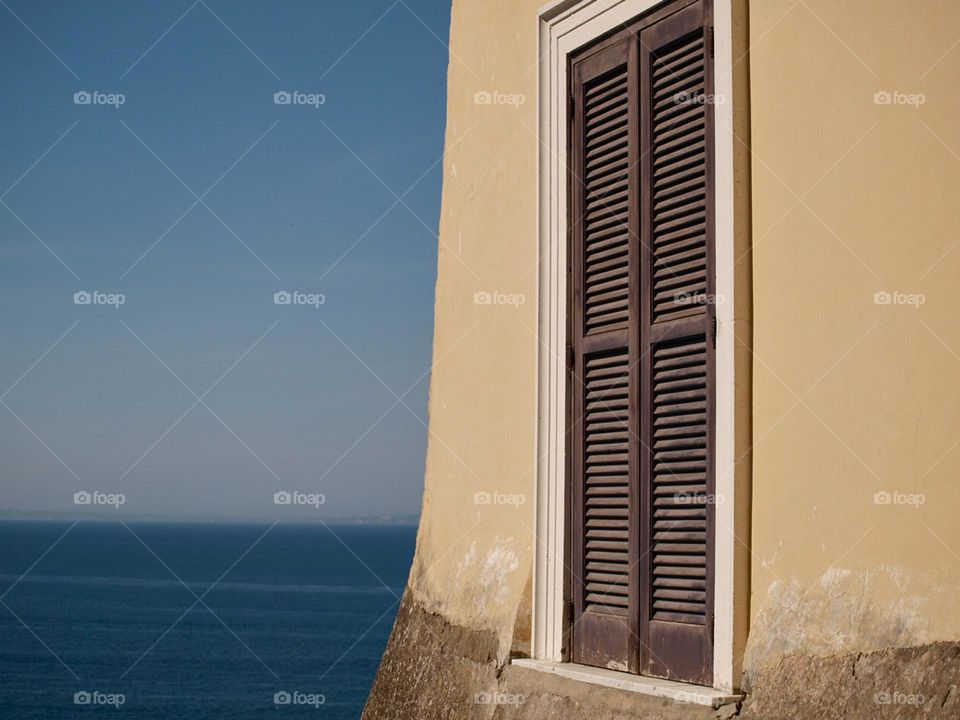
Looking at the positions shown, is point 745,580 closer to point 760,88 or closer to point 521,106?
point 760,88

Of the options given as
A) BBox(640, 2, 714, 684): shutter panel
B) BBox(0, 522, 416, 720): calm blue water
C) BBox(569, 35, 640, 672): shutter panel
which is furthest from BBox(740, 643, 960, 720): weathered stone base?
BBox(0, 522, 416, 720): calm blue water

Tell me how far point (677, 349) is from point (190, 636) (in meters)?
89.0

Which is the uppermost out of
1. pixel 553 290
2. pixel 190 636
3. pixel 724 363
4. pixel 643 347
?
pixel 553 290

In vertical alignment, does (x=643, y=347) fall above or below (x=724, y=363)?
above

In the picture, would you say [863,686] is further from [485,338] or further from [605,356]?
[485,338]

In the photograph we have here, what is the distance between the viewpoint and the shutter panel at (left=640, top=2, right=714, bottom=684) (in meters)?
4.20

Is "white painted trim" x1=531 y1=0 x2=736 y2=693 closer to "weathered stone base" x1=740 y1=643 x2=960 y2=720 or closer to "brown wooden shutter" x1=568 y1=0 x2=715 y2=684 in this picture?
"brown wooden shutter" x1=568 y1=0 x2=715 y2=684

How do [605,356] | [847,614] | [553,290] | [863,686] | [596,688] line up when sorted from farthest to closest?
[553,290] < [605,356] < [596,688] < [847,614] < [863,686]

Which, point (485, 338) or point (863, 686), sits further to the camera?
point (485, 338)

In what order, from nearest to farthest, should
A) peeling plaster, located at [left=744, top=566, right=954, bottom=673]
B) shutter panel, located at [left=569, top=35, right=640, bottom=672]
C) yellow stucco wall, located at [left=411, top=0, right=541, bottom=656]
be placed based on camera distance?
peeling plaster, located at [left=744, top=566, right=954, bottom=673] < shutter panel, located at [left=569, top=35, right=640, bottom=672] < yellow stucco wall, located at [left=411, top=0, right=541, bottom=656]

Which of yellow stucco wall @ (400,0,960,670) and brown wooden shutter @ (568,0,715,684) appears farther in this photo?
brown wooden shutter @ (568,0,715,684)

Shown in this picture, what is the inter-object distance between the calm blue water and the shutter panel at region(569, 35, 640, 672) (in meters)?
36.8

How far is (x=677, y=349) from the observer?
4371mm

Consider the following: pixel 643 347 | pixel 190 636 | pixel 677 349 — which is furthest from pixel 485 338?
pixel 190 636
